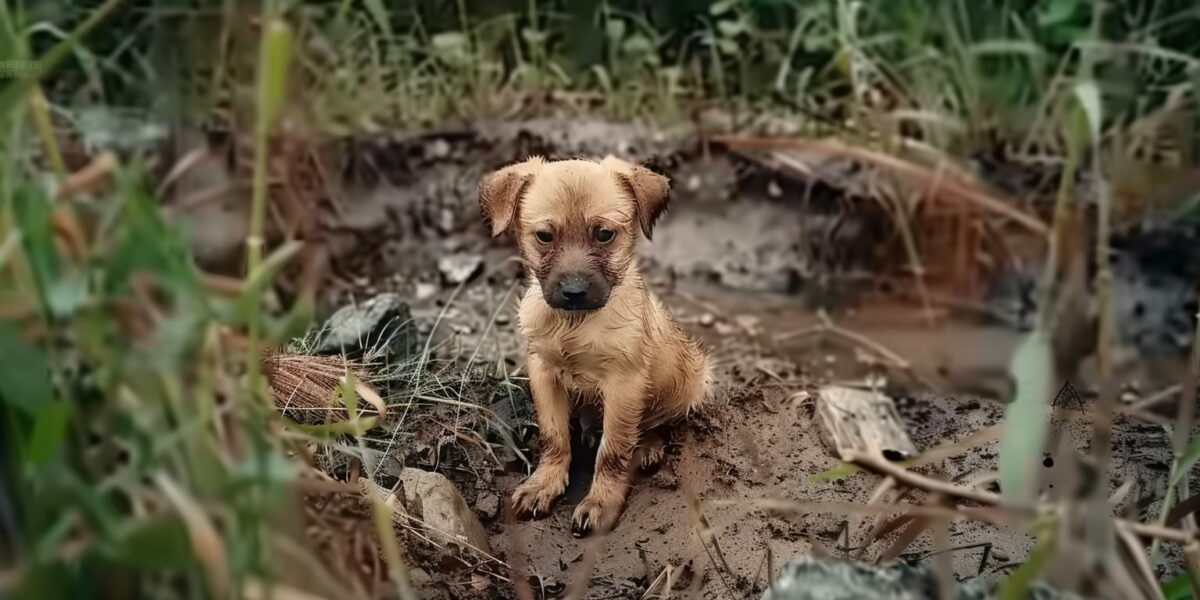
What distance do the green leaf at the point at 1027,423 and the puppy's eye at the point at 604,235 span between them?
1.19 metres

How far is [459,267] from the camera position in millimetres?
4797

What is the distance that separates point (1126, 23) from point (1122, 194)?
72cm

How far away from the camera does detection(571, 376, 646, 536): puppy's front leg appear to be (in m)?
3.03

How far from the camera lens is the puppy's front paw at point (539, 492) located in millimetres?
3057

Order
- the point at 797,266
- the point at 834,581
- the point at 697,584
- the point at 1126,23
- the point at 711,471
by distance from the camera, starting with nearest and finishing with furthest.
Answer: the point at 834,581 → the point at 697,584 → the point at 711,471 → the point at 1126,23 → the point at 797,266

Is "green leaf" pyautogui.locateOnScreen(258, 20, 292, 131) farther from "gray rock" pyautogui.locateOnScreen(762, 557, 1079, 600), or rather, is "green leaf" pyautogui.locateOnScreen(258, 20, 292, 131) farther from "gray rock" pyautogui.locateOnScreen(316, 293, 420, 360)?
"gray rock" pyautogui.locateOnScreen(316, 293, 420, 360)

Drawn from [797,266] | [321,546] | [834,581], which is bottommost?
[797,266]

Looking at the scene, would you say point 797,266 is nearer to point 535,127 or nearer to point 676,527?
point 535,127

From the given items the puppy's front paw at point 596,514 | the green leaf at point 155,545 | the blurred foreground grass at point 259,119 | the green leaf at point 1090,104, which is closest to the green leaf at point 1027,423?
the blurred foreground grass at point 259,119

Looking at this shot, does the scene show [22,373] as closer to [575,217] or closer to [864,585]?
[864,585]

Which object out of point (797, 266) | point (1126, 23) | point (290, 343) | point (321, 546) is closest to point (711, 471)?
point (290, 343)

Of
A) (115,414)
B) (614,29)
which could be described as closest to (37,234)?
(115,414)

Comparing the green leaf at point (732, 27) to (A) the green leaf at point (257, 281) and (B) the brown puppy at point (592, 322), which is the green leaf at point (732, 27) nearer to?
(B) the brown puppy at point (592, 322)

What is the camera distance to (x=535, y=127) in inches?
201
